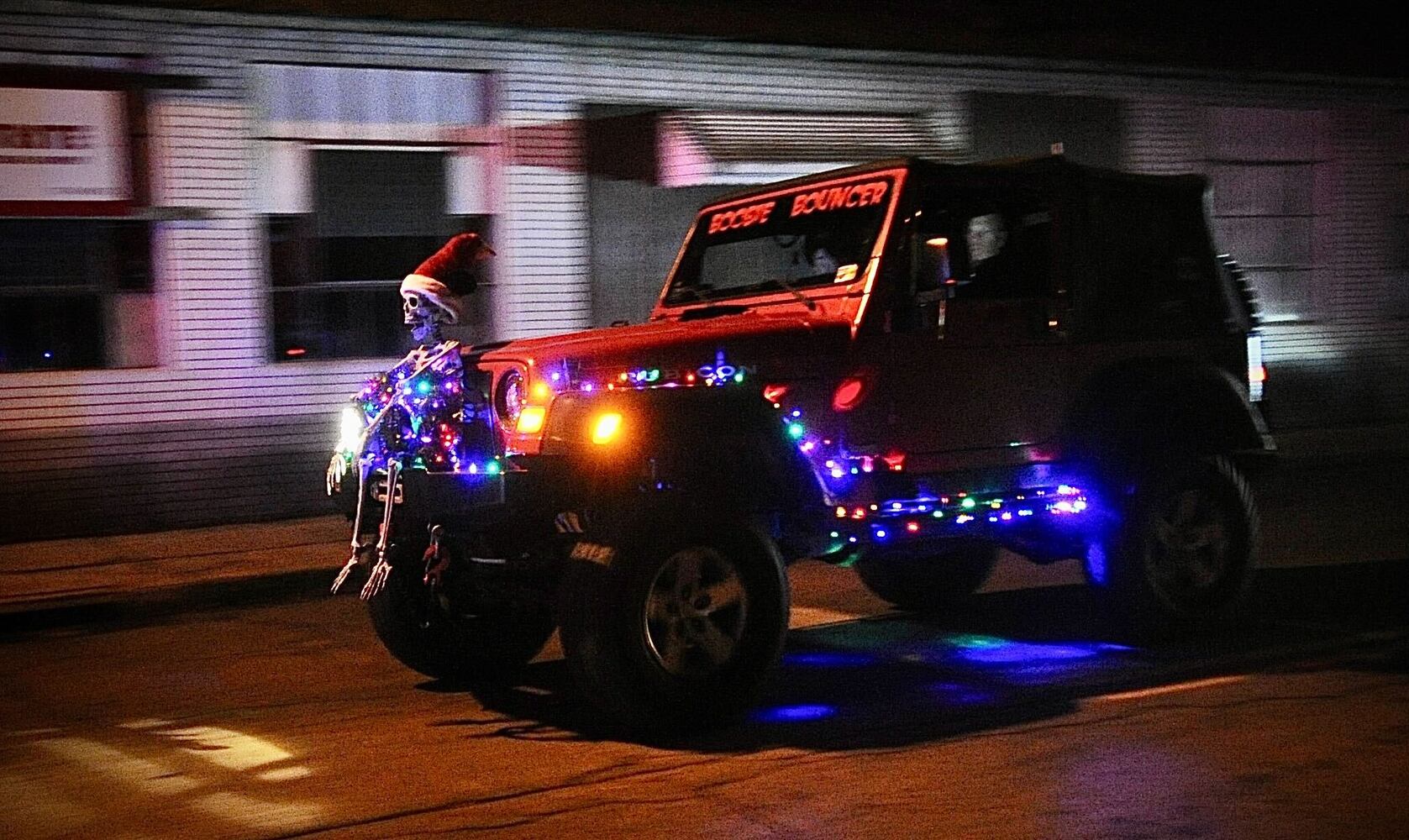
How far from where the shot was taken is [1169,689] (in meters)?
7.13

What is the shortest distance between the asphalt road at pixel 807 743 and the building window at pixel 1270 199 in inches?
432

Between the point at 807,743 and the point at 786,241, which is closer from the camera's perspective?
the point at 807,743

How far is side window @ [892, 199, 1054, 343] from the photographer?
7.35 m

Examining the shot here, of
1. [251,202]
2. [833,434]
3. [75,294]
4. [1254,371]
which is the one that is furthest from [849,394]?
[75,294]

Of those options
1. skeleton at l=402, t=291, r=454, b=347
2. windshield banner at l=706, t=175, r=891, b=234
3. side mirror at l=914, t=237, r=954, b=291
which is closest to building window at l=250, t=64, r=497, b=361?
windshield banner at l=706, t=175, r=891, b=234

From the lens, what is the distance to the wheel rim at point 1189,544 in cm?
820

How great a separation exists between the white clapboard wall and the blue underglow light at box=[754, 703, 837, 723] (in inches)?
301

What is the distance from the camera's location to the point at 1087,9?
1833cm

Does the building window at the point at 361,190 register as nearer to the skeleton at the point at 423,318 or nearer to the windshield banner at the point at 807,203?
the windshield banner at the point at 807,203

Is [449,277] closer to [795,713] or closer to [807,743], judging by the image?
[795,713]

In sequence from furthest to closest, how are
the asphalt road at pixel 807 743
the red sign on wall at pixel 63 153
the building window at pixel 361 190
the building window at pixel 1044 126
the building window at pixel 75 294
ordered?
the building window at pixel 1044 126, the building window at pixel 361 190, the building window at pixel 75 294, the red sign on wall at pixel 63 153, the asphalt road at pixel 807 743

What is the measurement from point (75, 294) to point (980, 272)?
8058 mm

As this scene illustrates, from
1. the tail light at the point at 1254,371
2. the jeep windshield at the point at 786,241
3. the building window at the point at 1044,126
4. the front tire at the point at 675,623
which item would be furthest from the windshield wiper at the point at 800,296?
the building window at the point at 1044,126

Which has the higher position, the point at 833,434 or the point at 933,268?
the point at 933,268
